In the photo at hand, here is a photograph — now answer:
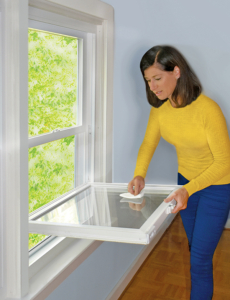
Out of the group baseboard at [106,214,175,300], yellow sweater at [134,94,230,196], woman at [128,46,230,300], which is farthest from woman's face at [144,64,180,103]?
baseboard at [106,214,175,300]

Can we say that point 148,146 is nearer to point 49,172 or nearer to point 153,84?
point 153,84

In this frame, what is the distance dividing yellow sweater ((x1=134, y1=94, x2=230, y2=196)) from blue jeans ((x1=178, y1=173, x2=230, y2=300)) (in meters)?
0.07

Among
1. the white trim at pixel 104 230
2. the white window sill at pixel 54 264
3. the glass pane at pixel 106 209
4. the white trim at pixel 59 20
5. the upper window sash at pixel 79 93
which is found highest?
the white trim at pixel 59 20

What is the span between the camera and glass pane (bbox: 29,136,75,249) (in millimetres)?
1862

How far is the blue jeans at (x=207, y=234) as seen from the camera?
6.09ft

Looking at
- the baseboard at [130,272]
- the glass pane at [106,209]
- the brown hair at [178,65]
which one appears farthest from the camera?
the baseboard at [130,272]

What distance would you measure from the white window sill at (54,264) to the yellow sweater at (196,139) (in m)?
0.51

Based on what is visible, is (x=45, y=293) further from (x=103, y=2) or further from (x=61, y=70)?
(x=103, y=2)

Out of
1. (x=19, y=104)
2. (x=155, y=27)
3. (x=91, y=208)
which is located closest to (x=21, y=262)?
(x=91, y=208)

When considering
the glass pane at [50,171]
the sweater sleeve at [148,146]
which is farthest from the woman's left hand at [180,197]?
the glass pane at [50,171]

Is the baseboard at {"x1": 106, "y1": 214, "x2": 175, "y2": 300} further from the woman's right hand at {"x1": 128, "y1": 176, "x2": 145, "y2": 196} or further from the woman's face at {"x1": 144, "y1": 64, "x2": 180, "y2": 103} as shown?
the woman's face at {"x1": 144, "y1": 64, "x2": 180, "y2": 103}

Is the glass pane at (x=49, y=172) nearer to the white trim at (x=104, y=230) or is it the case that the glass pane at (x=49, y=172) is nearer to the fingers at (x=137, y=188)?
the white trim at (x=104, y=230)

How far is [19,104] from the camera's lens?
1431 mm

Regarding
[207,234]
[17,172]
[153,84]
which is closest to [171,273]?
[207,234]
